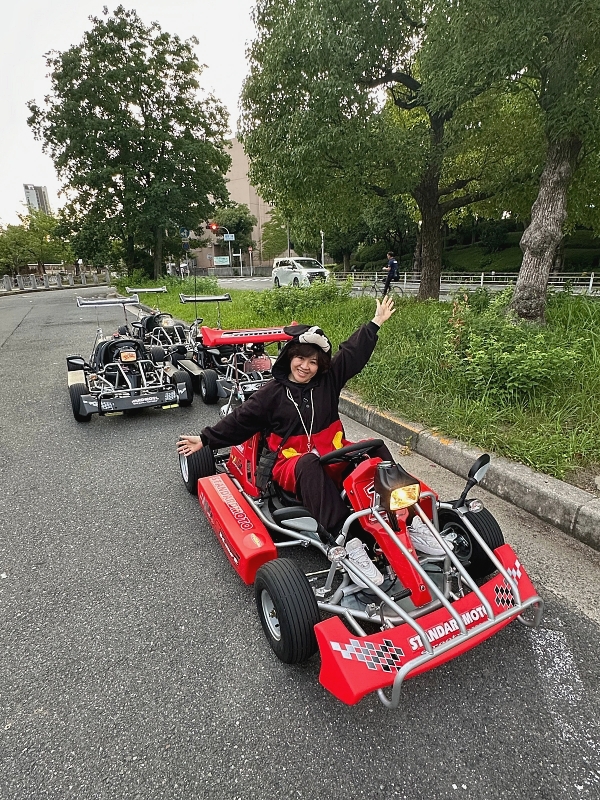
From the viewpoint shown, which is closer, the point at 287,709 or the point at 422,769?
the point at 422,769

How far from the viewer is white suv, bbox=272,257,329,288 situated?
20.4 meters

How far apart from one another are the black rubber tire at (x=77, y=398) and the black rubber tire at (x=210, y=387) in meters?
1.40

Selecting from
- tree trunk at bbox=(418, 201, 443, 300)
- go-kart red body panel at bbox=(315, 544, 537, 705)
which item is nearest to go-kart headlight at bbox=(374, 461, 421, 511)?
go-kart red body panel at bbox=(315, 544, 537, 705)

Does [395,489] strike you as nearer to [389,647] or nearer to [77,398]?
[389,647]

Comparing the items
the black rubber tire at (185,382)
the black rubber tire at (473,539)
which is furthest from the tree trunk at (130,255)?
the black rubber tire at (473,539)

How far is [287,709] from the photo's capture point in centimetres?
187

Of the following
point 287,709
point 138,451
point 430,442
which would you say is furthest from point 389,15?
point 287,709

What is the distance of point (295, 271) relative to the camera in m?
21.3

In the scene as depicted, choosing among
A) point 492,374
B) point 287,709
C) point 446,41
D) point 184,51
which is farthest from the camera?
point 184,51

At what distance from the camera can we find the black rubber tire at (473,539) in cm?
238

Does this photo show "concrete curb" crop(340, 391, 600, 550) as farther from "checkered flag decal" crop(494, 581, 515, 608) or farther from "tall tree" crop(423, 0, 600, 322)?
"tall tree" crop(423, 0, 600, 322)

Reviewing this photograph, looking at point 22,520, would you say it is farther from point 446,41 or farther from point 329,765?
point 446,41

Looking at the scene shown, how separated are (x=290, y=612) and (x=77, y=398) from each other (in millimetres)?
4177

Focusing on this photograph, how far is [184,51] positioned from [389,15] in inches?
925
